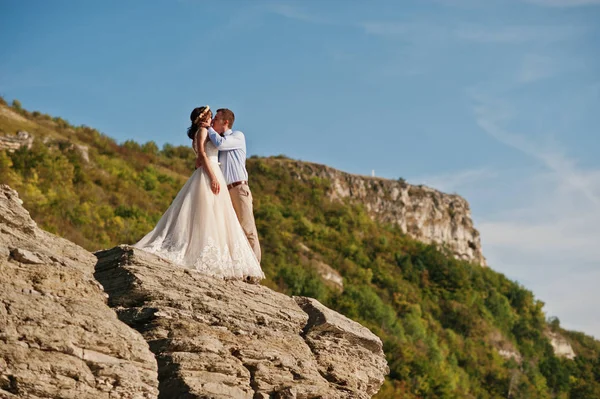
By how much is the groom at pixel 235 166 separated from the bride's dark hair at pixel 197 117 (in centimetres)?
22

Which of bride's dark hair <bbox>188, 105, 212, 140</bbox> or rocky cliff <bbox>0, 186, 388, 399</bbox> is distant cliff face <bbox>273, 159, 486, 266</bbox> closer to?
bride's dark hair <bbox>188, 105, 212, 140</bbox>

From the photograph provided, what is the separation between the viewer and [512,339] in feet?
279

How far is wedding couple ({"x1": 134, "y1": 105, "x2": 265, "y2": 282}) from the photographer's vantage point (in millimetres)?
11312

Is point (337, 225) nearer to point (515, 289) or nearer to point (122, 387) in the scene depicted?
point (515, 289)

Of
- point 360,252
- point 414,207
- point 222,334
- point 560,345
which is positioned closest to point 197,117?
point 222,334

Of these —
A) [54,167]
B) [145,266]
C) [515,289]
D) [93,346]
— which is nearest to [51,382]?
[93,346]

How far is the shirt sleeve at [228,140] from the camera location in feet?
39.9

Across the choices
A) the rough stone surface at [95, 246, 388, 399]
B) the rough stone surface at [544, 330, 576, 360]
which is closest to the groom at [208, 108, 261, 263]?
the rough stone surface at [95, 246, 388, 399]

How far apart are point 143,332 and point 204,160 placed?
305 centimetres

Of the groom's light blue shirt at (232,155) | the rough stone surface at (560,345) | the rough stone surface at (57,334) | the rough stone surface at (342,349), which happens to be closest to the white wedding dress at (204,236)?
the groom's light blue shirt at (232,155)

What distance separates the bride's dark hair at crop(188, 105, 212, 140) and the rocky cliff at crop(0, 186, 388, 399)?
238cm

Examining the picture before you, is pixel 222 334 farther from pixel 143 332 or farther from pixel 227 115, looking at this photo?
pixel 227 115

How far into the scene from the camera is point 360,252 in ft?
267

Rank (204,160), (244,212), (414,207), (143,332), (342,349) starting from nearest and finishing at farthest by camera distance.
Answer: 1. (143,332)
2. (204,160)
3. (342,349)
4. (244,212)
5. (414,207)
